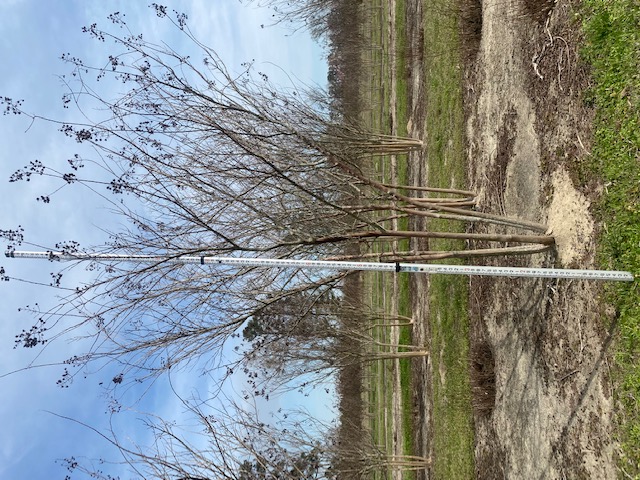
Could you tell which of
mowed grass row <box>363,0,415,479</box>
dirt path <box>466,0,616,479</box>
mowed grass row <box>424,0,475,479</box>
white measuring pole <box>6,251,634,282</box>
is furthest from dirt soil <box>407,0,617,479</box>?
mowed grass row <box>363,0,415,479</box>

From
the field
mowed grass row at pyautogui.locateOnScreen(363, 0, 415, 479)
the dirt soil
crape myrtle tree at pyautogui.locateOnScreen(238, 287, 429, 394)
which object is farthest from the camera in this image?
mowed grass row at pyautogui.locateOnScreen(363, 0, 415, 479)

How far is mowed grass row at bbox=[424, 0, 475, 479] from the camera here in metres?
9.48

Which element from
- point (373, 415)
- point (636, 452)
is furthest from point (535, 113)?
point (373, 415)

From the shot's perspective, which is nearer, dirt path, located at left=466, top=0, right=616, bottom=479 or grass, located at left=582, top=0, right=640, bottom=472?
grass, located at left=582, top=0, right=640, bottom=472

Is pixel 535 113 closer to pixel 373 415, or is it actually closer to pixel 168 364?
pixel 168 364

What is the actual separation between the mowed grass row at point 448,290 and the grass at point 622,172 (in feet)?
13.5

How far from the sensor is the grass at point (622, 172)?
4895 millimetres

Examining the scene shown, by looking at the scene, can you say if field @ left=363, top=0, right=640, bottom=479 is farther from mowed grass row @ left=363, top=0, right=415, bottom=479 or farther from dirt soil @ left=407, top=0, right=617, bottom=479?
mowed grass row @ left=363, top=0, right=415, bottom=479

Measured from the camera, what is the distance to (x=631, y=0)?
203 inches

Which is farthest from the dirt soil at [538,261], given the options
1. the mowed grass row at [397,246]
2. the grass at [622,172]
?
the mowed grass row at [397,246]

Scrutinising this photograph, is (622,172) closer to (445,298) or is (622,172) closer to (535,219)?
(535,219)

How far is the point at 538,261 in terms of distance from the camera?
6.57m

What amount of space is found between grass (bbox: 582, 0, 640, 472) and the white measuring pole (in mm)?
412

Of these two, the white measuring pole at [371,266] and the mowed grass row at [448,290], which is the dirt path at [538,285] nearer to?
the mowed grass row at [448,290]
